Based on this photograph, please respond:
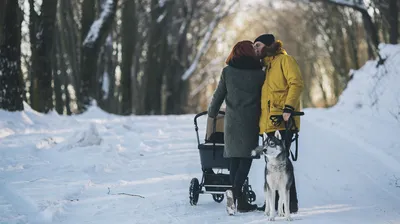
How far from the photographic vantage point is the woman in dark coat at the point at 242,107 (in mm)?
7266

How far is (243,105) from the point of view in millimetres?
7281

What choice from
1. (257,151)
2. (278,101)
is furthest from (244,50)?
(257,151)

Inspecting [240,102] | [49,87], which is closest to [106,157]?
[240,102]

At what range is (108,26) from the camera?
18.5 metres

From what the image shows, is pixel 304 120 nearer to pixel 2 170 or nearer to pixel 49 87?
pixel 49 87

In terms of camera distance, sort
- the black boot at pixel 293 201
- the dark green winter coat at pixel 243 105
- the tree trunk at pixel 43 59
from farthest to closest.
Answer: the tree trunk at pixel 43 59 < the dark green winter coat at pixel 243 105 < the black boot at pixel 293 201

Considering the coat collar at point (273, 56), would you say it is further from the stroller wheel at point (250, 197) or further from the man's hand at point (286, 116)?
the stroller wheel at point (250, 197)

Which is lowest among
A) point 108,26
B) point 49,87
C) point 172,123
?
point 172,123

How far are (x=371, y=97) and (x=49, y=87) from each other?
842cm

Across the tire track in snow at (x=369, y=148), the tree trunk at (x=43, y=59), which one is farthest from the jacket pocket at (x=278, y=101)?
the tree trunk at (x=43, y=59)

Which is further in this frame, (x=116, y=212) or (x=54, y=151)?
(x=54, y=151)

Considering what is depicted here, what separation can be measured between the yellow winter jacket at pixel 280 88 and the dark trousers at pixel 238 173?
48 centimetres

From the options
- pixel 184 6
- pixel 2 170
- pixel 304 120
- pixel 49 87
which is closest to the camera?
pixel 2 170

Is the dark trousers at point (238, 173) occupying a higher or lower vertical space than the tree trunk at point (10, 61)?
lower
